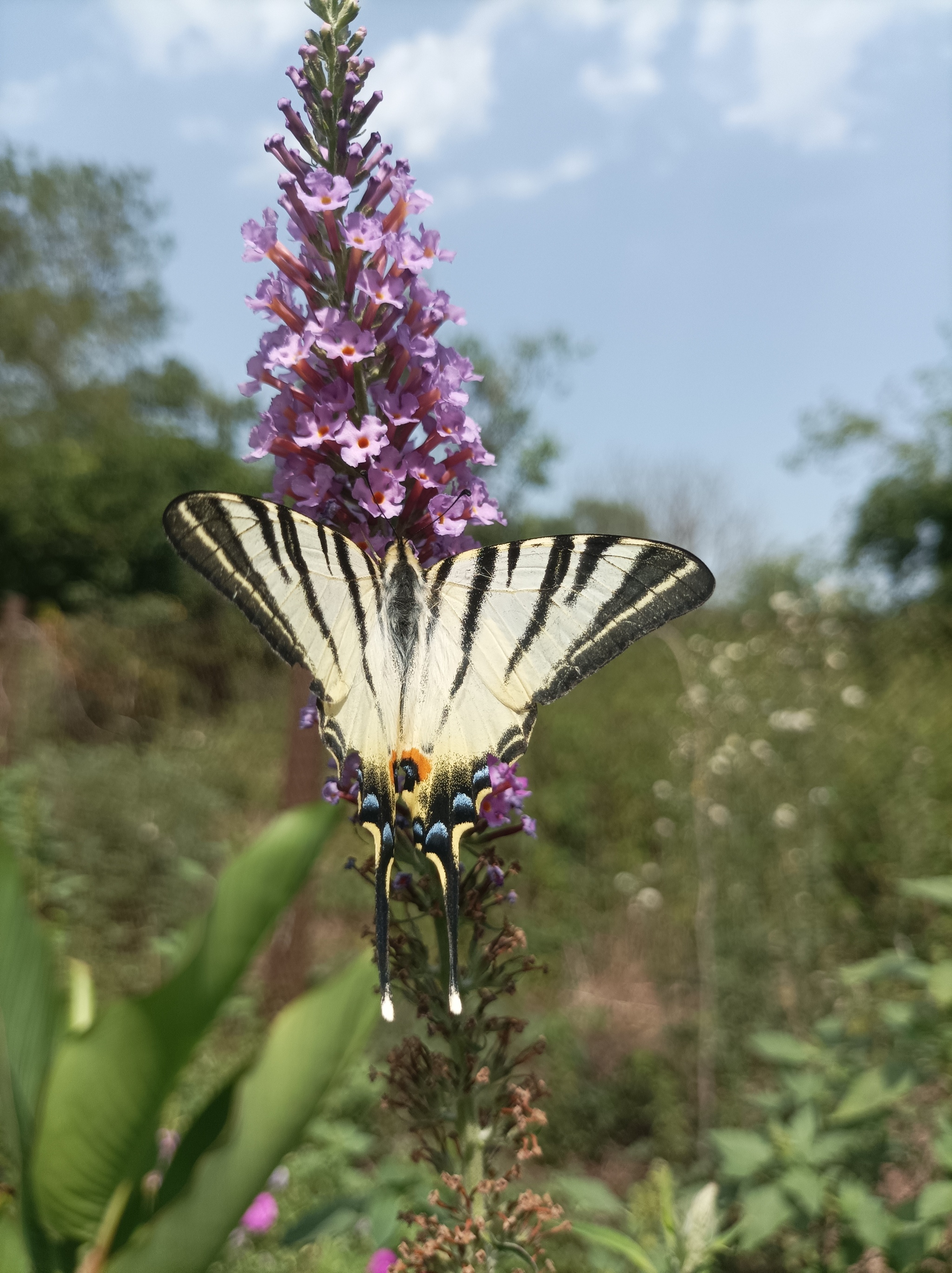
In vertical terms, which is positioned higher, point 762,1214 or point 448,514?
point 448,514

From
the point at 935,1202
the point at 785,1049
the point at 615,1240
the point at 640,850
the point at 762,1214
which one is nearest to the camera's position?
the point at 615,1240

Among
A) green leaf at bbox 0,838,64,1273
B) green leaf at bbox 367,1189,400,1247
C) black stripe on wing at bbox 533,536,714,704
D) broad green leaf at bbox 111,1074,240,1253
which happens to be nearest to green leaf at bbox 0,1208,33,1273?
green leaf at bbox 0,838,64,1273

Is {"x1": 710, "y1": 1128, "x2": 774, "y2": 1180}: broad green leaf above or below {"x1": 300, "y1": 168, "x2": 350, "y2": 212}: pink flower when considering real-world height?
below

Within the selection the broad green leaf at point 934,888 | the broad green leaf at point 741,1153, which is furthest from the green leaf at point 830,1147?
the broad green leaf at point 934,888

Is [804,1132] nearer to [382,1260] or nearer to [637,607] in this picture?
[382,1260]

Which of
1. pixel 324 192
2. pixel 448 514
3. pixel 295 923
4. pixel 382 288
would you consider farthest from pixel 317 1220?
pixel 295 923

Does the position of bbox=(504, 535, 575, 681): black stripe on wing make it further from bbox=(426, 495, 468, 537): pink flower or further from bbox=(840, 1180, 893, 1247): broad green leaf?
bbox=(840, 1180, 893, 1247): broad green leaf

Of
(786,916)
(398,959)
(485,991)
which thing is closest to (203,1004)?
(398,959)
